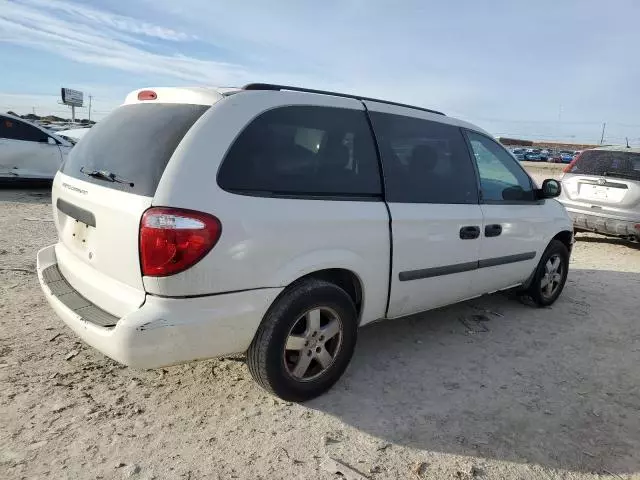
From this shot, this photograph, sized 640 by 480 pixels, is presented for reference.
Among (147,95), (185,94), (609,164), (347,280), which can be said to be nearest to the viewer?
(185,94)

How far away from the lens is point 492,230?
Result: 401cm

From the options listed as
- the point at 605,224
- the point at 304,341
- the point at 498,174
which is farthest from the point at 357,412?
the point at 605,224

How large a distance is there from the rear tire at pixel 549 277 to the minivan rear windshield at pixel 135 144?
12.1 feet

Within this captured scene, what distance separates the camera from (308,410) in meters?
2.92

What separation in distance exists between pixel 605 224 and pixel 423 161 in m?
5.55

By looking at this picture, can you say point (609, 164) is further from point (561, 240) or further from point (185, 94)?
point (185, 94)

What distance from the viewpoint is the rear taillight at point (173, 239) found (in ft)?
7.61

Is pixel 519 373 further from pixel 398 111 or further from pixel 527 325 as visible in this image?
pixel 398 111

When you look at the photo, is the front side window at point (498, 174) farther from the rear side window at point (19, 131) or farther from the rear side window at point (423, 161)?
the rear side window at point (19, 131)

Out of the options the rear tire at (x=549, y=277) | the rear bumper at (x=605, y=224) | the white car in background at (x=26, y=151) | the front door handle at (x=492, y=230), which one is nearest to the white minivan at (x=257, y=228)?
the front door handle at (x=492, y=230)

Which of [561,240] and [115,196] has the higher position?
[115,196]

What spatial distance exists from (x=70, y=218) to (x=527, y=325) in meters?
3.81

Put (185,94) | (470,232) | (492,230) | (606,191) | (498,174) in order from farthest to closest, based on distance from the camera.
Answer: (606,191) → (498,174) → (492,230) → (470,232) → (185,94)

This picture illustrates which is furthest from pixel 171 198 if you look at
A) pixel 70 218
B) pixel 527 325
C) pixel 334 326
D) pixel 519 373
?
pixel 527 325
